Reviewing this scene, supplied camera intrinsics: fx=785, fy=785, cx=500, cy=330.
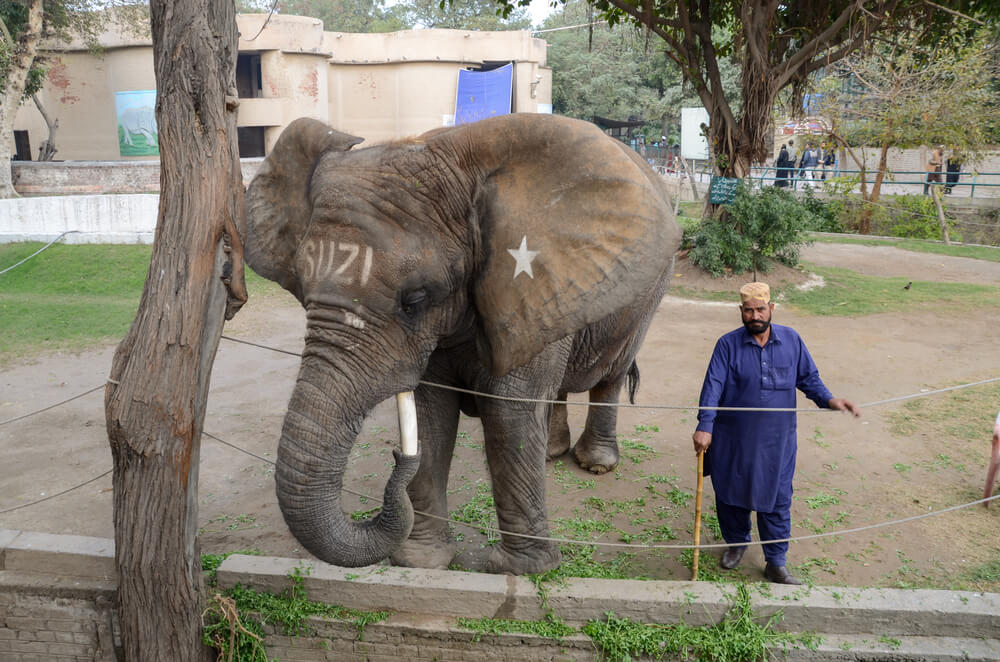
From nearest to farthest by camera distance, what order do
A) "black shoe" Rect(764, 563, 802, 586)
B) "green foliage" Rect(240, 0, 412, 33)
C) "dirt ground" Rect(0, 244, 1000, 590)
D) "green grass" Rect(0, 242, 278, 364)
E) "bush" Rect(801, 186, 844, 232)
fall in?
"black shoe" Rect(764, 563, 802, 586), "dirt ground" Rect(0, 244, 1000, 590), "green grass" Rect(0, 242, 278, 364), "bush" Rect(801, 186, 844, 232), "green foliage" Rect(240, 0, 412, 33)

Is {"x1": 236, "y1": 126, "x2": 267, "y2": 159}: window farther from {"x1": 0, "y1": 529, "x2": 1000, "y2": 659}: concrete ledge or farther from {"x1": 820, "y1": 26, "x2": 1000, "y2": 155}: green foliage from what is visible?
{"x1": 0, "y1": 529, "x2": 1000, "y2": 659}: concrete ledge

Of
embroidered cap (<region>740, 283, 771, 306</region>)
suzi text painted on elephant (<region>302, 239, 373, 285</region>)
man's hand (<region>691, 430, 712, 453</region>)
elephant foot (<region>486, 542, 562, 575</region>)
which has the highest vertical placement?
suzi text painted on elephant (<region>302, 239, 373, 285</region>)

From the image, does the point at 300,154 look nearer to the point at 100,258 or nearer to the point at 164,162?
the point at 164,162

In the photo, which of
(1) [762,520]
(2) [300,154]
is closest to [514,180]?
(2) [300,154]

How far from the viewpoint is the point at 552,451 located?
6.35 meters

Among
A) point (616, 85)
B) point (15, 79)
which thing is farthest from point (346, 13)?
point (15, 79)

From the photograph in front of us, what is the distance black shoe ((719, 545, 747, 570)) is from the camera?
180 inches

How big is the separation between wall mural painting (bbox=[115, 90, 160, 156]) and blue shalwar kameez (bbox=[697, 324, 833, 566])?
30.4 metres

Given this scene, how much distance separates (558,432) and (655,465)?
81cm

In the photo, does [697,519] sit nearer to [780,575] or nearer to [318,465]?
[780,575]

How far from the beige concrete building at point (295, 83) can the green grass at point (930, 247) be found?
1633 cm

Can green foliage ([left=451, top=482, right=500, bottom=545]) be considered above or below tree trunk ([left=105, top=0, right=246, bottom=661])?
below

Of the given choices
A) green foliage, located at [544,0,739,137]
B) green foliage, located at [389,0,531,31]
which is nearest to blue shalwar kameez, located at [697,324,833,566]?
green foliage, located at [544,0,739,137]

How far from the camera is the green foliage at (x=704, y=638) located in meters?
3.83
